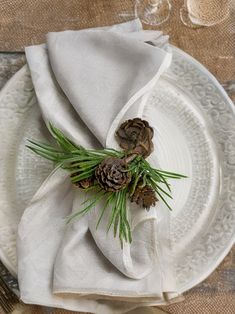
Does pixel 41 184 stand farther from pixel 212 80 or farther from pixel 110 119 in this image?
pixel 212 80

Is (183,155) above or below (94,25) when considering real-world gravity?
below

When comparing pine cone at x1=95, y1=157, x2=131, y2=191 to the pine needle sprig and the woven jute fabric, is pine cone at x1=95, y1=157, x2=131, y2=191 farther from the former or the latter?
the woven jute fabric

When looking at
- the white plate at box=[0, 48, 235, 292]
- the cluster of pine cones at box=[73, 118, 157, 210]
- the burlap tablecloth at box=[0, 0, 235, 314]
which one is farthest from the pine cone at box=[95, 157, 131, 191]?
the burlap tablecloth at box=[0, 0, 235, 314]

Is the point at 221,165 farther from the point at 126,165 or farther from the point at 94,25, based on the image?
the point at 94,25

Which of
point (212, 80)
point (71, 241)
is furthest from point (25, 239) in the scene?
point (212, 80)

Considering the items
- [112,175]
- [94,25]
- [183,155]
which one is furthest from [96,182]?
[94,25]
